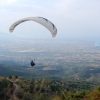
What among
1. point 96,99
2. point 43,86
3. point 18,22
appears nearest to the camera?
point 96,99

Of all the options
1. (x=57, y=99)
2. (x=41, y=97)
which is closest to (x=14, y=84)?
(x=41, y=97)

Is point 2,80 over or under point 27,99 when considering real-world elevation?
over

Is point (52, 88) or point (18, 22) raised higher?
point (18, 22)

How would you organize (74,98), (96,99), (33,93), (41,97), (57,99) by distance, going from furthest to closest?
(33,93) < (41,97) < (57,99) < (74,98) < (96,99)

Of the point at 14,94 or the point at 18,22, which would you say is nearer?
the point at 18,22

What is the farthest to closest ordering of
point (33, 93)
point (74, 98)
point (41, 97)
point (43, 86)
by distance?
1. point (43, 86)
2. point (33, 93)
3. point (41, 97)
4. point (74, 98)

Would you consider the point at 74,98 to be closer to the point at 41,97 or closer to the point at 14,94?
the point at 41,97

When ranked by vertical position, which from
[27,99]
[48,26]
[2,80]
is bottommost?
[27,99]

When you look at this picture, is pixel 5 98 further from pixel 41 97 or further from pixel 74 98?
pixel 74 98

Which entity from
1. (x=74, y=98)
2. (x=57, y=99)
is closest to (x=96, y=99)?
(x=74, y=98)
